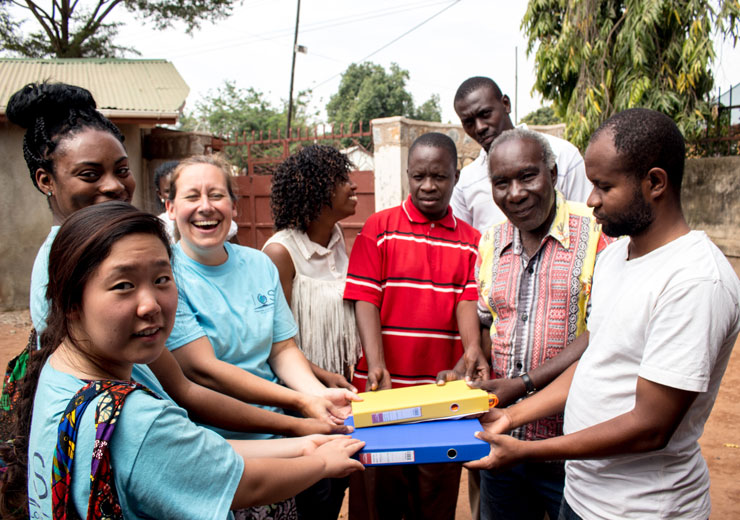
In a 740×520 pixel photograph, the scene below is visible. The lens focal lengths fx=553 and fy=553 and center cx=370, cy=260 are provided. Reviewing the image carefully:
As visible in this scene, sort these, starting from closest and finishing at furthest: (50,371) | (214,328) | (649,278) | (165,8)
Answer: (50,371)
(649,278)
(214,328)
(165,8)

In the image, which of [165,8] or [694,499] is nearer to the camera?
[694,499]

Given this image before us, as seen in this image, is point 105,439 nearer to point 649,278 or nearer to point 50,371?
point 50,371

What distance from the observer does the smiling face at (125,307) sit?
132 centimetres

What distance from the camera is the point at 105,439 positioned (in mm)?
1198

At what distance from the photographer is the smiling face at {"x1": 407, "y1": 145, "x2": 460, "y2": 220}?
9.35ft

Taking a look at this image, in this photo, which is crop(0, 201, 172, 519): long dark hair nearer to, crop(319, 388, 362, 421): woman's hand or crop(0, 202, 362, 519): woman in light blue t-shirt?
crop(0, 202, 362, 519): woman in light blue t-shirt

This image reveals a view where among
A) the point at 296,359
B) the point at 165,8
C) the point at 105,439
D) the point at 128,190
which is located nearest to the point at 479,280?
the point at 296,359

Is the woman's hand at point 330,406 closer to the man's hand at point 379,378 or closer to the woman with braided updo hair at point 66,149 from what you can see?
the man's hand at point 379,378

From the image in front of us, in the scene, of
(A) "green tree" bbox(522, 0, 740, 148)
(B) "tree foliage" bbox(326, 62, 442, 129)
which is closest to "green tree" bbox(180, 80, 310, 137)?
(B) "tree foliage" bbox(326, 62, 442, 129)

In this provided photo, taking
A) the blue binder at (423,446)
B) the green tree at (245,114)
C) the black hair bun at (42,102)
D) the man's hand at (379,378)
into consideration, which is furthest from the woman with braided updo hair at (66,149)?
the green tree at (245,114)

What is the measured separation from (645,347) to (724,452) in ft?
13.4

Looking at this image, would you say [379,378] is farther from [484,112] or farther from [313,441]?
[484,112]

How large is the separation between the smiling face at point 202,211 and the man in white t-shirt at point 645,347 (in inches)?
50.8

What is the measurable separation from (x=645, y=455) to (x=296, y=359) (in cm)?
141
